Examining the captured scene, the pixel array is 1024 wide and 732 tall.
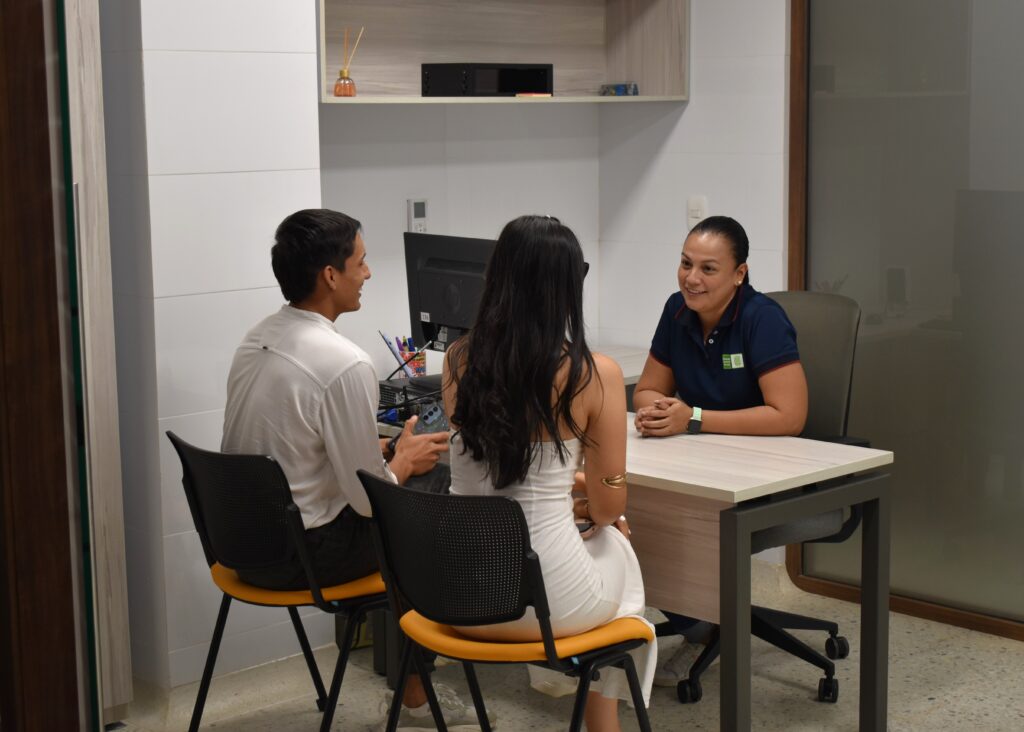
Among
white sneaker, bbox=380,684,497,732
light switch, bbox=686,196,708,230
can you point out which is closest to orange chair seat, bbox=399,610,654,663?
white sneaker, bbox=380,684,497,732

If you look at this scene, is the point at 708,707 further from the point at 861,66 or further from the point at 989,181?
the point at 861,66

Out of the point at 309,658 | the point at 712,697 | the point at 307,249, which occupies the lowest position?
the point at 712,697

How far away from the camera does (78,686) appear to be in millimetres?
604

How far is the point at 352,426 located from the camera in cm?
264

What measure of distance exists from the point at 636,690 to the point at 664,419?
82 cm

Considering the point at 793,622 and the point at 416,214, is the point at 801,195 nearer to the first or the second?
the point at 416,214

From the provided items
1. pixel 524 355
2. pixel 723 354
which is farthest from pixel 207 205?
pixel 723 354

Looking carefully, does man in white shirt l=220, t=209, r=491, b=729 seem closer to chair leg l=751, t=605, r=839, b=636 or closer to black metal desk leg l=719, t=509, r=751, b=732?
black metal desk leg l=719, t=509, r=751, b=732

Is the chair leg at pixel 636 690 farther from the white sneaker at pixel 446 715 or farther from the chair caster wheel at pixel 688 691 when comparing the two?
the chair caster wheel at pixel 688 691

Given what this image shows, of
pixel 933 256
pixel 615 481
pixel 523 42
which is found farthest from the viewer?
pixel 523 42

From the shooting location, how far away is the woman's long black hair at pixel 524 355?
2.24 metres

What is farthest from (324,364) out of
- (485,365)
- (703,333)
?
(703,333)

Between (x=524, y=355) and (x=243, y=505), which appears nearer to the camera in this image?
(x=524, y=355)

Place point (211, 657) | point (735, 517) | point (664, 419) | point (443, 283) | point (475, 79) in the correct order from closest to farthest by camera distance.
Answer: point (735, 517)
point (211, 657)
point (664, 419)
point (443, 283)
point (475, 79)
